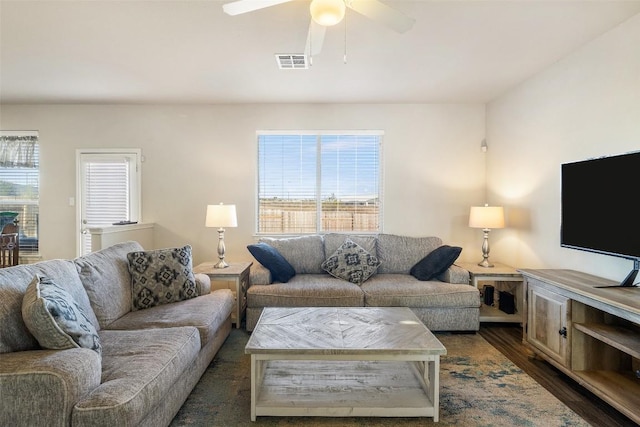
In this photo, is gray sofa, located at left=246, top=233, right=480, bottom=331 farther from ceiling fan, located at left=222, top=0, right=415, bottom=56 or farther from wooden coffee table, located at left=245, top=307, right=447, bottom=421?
ceiling fan, located at left=222, top=0, right=415, bottom=56

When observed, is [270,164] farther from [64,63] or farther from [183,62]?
[64,63]

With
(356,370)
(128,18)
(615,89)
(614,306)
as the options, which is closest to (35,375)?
(356,370)

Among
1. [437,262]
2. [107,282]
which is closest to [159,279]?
[107,282]

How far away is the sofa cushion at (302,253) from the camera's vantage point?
12.7ft

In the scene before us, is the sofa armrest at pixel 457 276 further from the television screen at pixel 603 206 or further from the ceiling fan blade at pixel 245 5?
the ceiling fan blade at pixel 245 5

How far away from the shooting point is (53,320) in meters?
1.62

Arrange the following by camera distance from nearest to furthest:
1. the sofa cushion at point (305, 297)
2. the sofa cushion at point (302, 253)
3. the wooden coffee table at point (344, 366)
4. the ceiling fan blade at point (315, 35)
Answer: the wooden coffee table at point (344, 366)
the ceiling fan blade at point (315, 35)
the sofa cushion at point (305, 297)
the sofa cushion at point (302, 253)

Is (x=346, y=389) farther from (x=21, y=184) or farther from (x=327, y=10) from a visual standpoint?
(x=21, y=184)

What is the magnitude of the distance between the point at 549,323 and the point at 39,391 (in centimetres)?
314

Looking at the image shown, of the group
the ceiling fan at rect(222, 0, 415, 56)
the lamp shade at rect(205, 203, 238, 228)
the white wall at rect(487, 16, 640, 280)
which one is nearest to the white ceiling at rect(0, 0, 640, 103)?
the white wall at rect(487, 16, 640, 280)

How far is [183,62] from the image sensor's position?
10.3 ft

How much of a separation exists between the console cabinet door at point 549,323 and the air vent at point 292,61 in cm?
277

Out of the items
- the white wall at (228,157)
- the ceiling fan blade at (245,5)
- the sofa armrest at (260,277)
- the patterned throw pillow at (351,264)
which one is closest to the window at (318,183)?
the white wall at (228,157)

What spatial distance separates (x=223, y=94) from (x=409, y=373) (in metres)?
3.52
